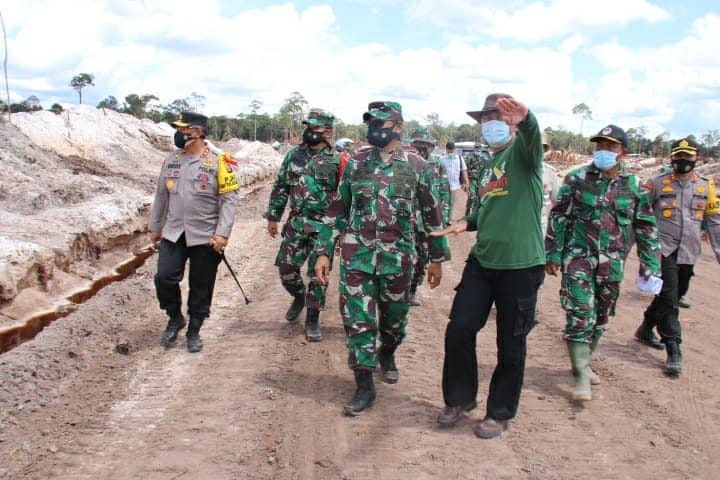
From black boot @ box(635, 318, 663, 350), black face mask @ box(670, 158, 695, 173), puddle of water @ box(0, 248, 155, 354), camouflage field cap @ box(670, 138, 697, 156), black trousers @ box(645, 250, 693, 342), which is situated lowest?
puddle of water @ box(0, 248, 155, 354)

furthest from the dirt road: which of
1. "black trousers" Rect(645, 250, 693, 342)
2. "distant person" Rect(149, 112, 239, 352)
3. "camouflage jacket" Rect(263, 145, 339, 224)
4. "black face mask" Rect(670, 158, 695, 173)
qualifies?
"black face mask" Rect(670, 158, 695, 173)

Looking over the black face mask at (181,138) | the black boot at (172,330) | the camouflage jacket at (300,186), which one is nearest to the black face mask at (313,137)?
the camouflage jacket at (300,186)

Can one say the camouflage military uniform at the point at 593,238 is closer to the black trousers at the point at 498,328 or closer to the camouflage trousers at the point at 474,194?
the camouflage trousers at the point at 474,194

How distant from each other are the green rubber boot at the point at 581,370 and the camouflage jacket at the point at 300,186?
2.74 metres

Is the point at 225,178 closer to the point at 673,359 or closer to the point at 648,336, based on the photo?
the point at 673,359

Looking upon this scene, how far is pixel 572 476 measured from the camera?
3.79 meters

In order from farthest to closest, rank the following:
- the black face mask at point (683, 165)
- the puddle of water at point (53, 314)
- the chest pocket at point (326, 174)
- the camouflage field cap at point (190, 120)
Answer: the puddle of water at point (53, 314) → the chest pocket at point (326, 174) → the black face mask at point (683, 165) → the camouflage field cap at point (190, 120)

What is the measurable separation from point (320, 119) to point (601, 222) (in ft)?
9.47

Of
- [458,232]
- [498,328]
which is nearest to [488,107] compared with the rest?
[458,232]

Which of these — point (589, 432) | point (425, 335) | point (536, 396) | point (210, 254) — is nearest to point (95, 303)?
point (210, 254)

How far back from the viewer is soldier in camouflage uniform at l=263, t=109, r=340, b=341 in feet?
20.5

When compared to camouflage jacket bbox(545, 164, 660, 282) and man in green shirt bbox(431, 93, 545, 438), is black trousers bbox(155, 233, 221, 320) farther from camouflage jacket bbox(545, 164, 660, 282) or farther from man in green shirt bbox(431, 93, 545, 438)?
camouflage jacket bbox(545, 164, 660, 282)

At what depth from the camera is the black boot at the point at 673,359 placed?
568cm

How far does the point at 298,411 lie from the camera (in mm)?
4613
